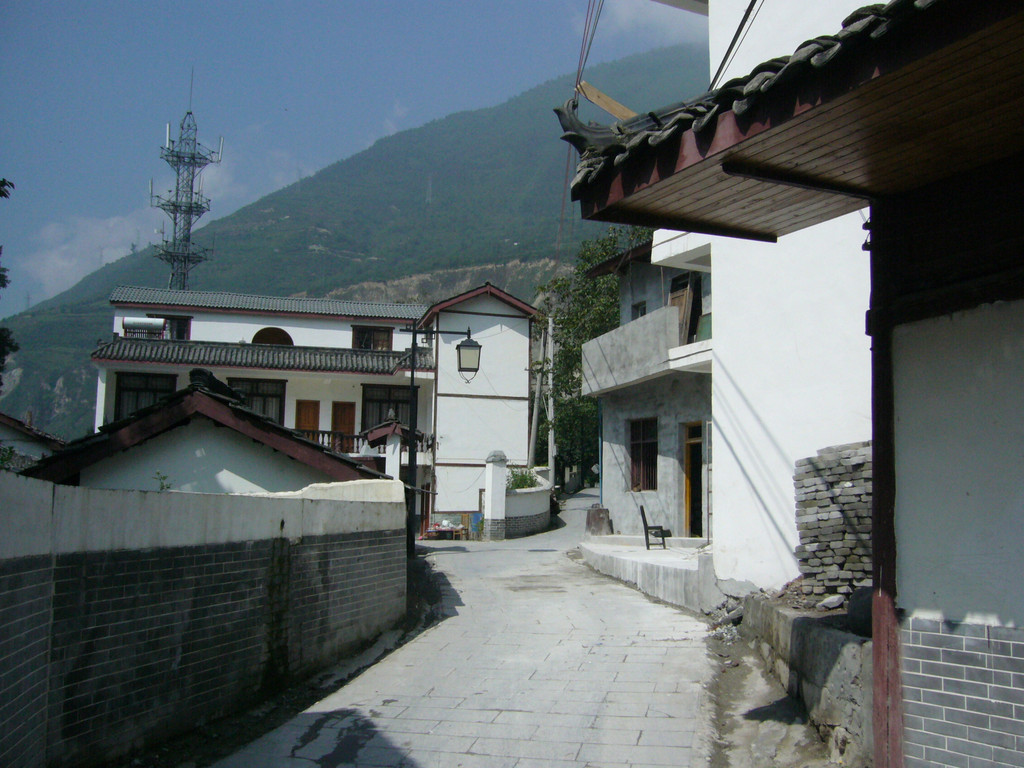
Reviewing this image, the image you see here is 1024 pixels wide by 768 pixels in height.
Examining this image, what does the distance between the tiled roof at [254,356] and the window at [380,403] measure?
1207mm

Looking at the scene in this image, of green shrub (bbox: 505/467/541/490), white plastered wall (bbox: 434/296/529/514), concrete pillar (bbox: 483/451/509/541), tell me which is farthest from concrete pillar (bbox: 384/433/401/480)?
white plastered wall (bbox: 434/296/529/514)

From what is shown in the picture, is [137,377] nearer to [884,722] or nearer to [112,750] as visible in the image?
[112,750]

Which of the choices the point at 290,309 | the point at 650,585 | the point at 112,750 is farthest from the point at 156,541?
the point at 290,309

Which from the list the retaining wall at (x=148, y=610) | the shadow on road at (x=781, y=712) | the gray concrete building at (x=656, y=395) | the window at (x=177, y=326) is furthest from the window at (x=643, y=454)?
the window at (x=177, y=326)

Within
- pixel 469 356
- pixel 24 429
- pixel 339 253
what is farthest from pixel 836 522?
pixel 339 253

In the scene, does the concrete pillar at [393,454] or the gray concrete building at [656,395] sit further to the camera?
the concrete pillar at [393,454]

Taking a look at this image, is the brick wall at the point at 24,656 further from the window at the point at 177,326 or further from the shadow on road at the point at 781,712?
the window at the point at 177,326

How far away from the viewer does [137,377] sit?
32156mm

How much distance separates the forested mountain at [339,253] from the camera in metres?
77.0

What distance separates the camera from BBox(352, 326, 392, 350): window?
119 feet

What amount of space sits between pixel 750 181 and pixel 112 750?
492 centimetres

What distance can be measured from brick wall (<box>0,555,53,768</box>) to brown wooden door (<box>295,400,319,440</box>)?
29010mm

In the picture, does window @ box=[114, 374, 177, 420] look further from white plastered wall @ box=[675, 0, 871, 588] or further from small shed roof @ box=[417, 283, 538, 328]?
white plastered wall @ box=[675, 0, 871, 588]

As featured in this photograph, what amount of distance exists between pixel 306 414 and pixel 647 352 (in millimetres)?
18675
